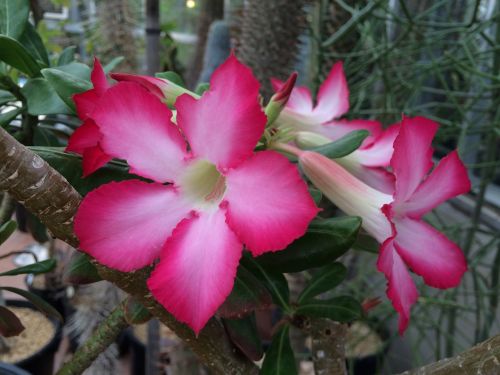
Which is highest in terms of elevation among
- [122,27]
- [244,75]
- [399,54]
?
[244,75]

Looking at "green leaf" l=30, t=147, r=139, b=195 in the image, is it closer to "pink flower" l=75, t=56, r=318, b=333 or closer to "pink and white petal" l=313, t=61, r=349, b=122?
"pink flower" l=75, t=56, r=318, b=333

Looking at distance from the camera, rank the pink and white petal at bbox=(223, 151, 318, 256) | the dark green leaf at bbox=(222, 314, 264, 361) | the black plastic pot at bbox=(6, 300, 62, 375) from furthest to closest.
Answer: the black plastic pot at bbox=(6, 300, 62, 375) → the dark green leaf at bbox=(222, 314, 264, 361) → the pink and white petal at bbox=(223, 151, 318, 256)

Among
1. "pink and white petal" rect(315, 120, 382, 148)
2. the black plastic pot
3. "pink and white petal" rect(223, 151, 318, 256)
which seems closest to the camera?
"pink and white petal" rect(223, 151, 318, 256)

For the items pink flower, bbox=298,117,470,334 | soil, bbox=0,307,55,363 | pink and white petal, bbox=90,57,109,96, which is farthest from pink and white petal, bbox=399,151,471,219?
soil, bbox=0,307,55,363

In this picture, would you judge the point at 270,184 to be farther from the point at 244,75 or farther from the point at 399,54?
the point at 399,54

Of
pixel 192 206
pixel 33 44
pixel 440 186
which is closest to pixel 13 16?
pixel 33 44

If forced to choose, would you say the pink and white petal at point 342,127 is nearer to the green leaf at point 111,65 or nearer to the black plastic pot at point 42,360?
the green leaf at point 111,65

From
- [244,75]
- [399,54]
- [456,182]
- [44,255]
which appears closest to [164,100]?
[244,75]
